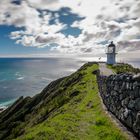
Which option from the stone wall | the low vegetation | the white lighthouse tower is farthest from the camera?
the white lighthouse tower

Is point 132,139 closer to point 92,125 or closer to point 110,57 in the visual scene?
point 92,125

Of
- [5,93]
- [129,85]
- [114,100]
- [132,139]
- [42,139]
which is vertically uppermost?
[129,85]

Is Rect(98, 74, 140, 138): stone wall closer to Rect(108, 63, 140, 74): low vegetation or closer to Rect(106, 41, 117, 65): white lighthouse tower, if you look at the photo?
Rect(108, 63, 140, 74): low vegetation

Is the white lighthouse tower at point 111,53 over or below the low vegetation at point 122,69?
over

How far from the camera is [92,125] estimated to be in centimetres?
1625

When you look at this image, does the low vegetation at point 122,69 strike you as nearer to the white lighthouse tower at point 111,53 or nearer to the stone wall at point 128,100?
the white lighthouse tower at point 111,53

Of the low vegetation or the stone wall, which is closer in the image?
the stone wall

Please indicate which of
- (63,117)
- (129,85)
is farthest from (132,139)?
(63,117)

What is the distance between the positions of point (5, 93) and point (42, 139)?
372ft

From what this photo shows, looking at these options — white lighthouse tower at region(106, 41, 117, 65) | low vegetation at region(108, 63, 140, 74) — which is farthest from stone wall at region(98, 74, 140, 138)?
white lighthouse tower at region(106, 41, 117, 65)

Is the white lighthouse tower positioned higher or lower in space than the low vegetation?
higher

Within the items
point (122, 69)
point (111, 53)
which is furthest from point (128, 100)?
point (111, 53)

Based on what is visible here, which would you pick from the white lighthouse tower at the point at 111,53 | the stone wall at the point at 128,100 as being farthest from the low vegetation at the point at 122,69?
the stone wall at the point at 128,100

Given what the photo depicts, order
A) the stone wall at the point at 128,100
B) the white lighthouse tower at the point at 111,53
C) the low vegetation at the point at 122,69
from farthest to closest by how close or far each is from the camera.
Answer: the white lighthouse tower at the point at 111,53, the low vegetation at the point at 122,69, the stone wall at the point at 128,100
